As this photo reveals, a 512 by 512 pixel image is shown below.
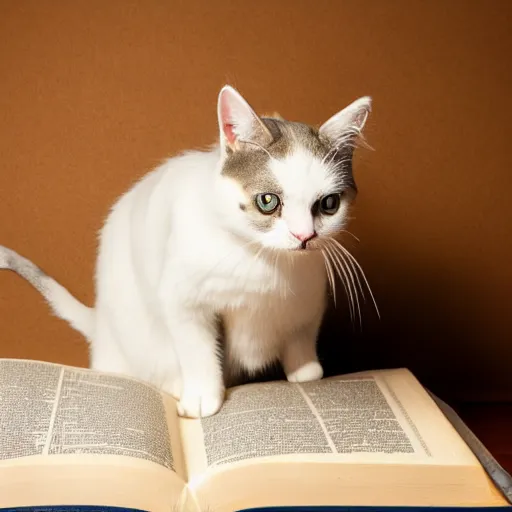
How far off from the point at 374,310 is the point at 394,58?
52 centimetres

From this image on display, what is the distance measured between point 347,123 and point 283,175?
0.13 m

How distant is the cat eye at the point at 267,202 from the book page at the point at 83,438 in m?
0.34

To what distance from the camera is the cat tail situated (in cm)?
145

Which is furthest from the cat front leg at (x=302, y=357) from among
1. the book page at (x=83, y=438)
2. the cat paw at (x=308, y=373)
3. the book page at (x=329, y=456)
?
the book page at (x=83, y=438)

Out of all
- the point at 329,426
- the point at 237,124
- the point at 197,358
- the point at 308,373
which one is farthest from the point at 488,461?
the point at 237,124

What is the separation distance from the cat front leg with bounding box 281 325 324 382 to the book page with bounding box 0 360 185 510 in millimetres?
239

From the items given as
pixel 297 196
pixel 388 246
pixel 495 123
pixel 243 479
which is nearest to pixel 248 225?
pixel 297 196

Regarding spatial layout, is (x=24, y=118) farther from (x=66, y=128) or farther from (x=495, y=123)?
(x=495, y=123)

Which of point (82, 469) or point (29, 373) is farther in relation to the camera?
point (29, 373)

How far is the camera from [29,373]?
1.10 meters

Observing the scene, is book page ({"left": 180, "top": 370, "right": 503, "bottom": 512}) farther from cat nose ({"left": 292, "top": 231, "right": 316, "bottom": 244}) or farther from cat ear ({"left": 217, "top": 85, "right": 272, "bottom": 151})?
cat ear ({"left": 217, "top": 85, "right": 272, "bottom": 151})

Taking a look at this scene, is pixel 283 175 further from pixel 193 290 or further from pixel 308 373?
pixel 308 373

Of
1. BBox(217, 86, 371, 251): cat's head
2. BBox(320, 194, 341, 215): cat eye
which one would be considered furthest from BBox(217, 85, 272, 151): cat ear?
BBox(320, 194, 341, 215): cat eye

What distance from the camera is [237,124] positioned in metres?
Result: 1.02
